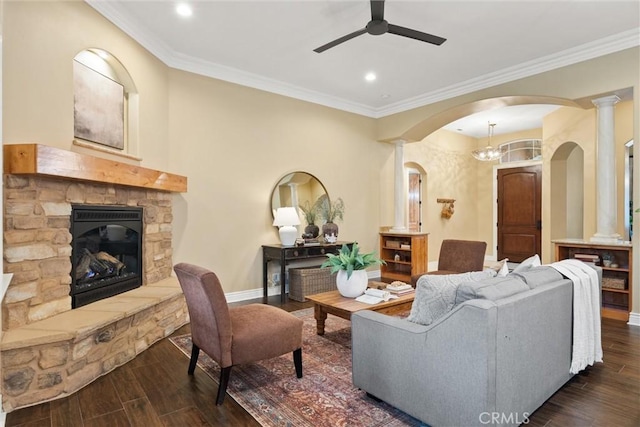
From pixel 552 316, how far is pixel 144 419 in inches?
100

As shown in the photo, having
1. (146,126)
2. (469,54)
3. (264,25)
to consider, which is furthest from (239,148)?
(469,54)

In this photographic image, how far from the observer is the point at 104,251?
11.0ft

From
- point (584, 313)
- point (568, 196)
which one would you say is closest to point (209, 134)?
point (584, 313)

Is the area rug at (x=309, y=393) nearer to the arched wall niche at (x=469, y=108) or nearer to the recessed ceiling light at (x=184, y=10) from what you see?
the recessed ceiling light at (x=184, y=10)

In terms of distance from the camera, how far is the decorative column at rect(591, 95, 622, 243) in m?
4.12

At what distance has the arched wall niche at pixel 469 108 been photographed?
4.63 m

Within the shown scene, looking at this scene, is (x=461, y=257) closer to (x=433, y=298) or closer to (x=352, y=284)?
(x=352, y=284)

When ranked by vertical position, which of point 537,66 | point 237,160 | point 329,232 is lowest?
point 329,232

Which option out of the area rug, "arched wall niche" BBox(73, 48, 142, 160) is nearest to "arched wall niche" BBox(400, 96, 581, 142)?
the area rug

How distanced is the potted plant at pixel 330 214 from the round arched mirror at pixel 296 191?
0.13 m

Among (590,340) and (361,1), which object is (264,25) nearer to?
(361,1)

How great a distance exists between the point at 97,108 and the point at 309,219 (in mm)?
3150

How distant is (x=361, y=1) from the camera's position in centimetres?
320

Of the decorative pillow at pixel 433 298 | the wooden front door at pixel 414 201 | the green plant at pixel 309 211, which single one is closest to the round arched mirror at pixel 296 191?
the green plant at pixel 309 211
